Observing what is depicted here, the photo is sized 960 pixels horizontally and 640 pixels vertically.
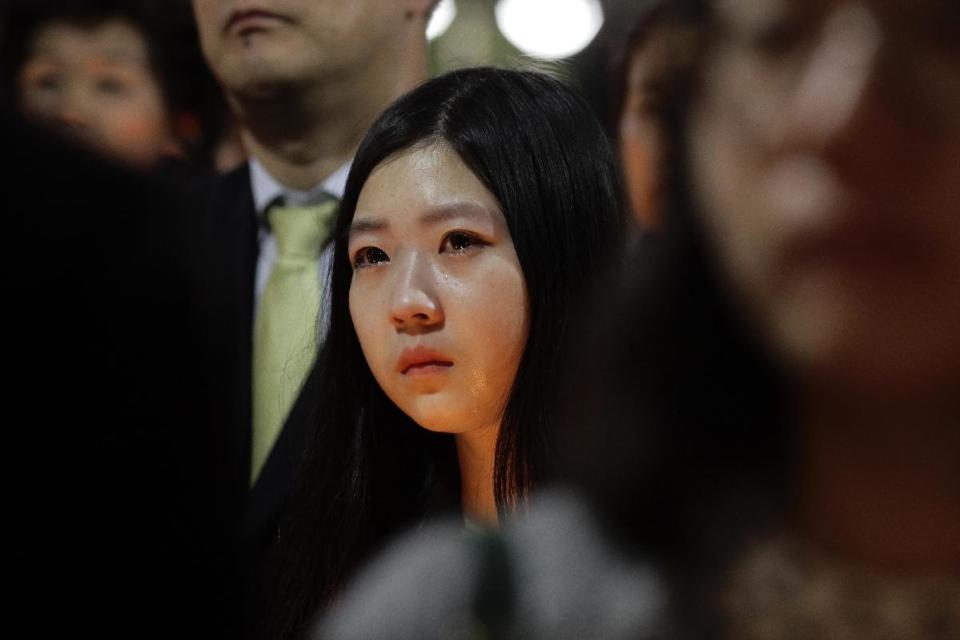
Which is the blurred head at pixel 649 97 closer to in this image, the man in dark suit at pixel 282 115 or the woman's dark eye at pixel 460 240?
the woman's dark eye at pixel 460 240

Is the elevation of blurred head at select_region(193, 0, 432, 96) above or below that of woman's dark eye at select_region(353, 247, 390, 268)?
above

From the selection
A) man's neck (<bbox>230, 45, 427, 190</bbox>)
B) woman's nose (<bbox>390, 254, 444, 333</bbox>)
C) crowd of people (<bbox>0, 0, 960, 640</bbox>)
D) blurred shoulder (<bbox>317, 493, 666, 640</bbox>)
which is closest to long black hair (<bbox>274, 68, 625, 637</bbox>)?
woman's nose (<bbox>390, 254, 444, 333</bbox>)

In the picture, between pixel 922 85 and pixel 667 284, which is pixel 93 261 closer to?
pixel 667 284

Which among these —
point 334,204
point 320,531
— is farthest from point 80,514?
point 334,204

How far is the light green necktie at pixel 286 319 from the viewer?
5.13 feet

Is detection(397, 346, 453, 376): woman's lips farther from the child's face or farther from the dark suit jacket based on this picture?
the child's face

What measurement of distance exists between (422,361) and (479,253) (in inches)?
5.2

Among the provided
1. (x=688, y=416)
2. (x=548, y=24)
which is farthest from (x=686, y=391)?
(x=548, y=24)

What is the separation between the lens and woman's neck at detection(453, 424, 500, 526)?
1.37 meters

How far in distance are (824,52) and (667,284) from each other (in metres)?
0.18

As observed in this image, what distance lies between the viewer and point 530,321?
4.29 feet

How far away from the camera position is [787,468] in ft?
2.60

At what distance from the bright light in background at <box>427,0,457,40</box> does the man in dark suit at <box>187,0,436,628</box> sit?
0.07 feet

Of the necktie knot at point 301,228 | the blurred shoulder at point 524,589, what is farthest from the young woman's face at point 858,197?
the necktie knot at point 301,228
